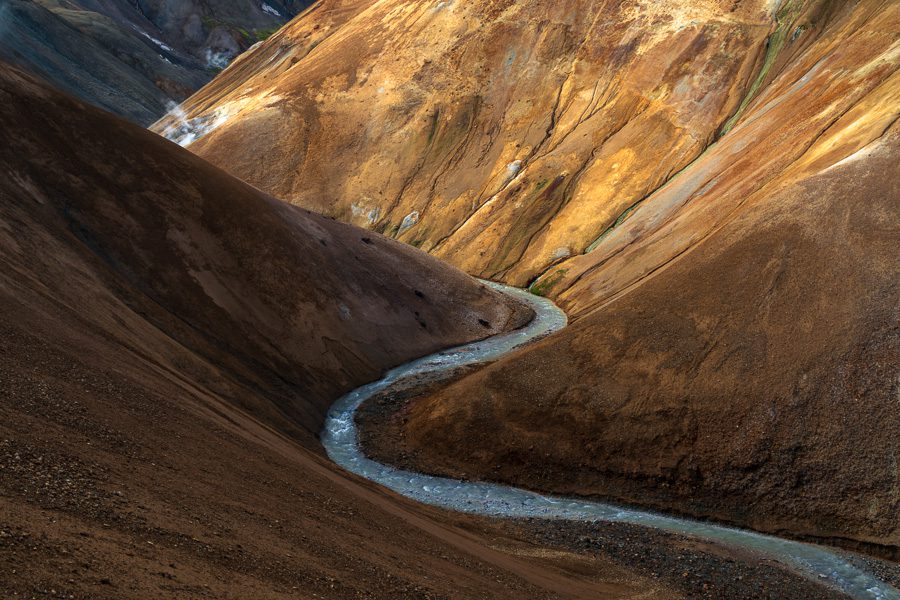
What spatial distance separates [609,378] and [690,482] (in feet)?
22.8

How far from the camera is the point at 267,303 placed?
152ft

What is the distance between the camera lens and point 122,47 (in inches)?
6166

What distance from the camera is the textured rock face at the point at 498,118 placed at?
7650cm

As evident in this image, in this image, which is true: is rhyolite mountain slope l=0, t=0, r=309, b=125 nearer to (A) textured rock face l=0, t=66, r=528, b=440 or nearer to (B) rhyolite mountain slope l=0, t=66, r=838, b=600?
(A) textured rock face l=0, t=66, r=528, b=440

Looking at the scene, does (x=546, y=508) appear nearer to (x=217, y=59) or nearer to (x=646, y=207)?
(x=646, y=207)

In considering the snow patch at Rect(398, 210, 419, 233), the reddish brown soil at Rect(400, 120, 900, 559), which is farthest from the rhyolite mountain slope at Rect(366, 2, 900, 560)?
the snow patch at Rect(398, 210, 419, 233)

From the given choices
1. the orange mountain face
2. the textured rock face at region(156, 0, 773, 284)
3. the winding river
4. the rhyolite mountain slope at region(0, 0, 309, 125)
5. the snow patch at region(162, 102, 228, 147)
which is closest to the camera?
the winding river

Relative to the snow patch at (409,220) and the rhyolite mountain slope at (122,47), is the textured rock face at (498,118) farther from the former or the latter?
the rhyolite mountain slope at (122,47)

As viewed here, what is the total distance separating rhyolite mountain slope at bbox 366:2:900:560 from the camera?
3148 cm

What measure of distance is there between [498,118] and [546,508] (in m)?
66.9

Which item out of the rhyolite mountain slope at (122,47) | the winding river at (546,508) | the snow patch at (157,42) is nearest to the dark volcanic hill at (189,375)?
the winding river at (546,508)

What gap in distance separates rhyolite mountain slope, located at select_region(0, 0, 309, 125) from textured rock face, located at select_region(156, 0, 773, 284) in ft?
106

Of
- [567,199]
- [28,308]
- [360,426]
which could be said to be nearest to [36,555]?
[28,308]

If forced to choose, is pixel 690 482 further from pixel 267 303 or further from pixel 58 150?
pixel 58 150
